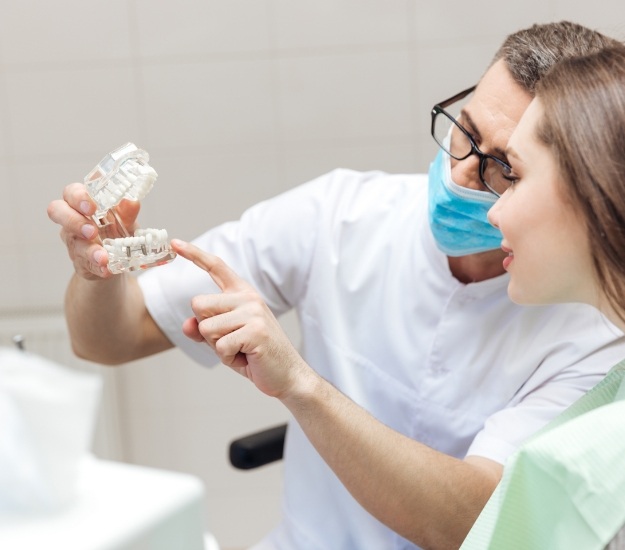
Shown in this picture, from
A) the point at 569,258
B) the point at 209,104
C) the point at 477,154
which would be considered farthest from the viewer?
the point at 209,104

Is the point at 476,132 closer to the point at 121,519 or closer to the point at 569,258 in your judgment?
the point at 569,258

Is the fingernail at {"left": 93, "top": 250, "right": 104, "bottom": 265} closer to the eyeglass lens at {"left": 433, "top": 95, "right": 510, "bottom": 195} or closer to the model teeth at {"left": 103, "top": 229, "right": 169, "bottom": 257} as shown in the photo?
the model teeth at {"left": 103, "top": 229, "right": 169, "bottom": 257}

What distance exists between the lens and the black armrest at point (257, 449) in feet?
5.02

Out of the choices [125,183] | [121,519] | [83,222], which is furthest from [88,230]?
[121,519]

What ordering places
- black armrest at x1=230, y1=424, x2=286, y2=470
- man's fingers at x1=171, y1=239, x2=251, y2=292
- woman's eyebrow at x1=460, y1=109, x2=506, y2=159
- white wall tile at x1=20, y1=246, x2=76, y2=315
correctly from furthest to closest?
white wall tile at x1=20, y1=246, x2=76, y2=315
black armrest at x1=230, y1=424, x2=286, y2=470
woman's eyebrow at x1=460, y1=109, x2=506, y2=159
man's fingers at x1=171, y1=239, x2=251, y2=292

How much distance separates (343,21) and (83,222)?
124 centimetres

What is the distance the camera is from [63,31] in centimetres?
229

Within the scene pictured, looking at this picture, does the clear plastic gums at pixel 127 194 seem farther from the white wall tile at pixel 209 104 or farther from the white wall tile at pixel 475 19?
the white wall tile at pixel 475 19

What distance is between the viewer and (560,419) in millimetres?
1123

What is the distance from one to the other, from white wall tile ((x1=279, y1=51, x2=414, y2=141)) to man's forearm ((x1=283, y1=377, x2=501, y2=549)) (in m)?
1.23

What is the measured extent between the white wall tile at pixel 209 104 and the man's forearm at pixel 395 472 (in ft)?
4.25

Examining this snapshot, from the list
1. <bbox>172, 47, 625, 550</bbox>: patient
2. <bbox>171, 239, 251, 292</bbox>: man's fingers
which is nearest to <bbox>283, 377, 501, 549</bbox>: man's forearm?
<bbox>172, 47, 625, 550</bbox>: patient

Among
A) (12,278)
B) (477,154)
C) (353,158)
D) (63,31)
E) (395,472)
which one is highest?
(63,31)

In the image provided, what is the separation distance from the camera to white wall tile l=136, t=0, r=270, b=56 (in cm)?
225
